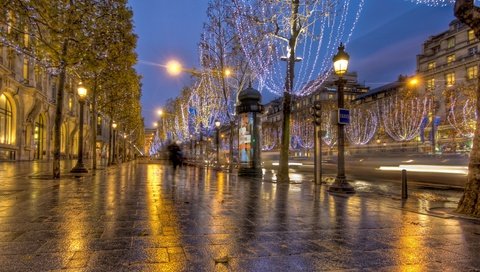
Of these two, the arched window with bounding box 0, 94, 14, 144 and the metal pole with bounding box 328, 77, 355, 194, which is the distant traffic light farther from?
the arched window with bounding box 0, 94, 14, 144

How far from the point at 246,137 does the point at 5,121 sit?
85.3ft

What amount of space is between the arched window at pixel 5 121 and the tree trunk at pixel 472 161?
37221mm

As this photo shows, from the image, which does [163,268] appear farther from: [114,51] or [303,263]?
[114,51]

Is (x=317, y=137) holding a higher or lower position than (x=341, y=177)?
higher

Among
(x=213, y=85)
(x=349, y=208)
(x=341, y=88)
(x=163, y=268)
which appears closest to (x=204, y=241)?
(x=163, y=268)

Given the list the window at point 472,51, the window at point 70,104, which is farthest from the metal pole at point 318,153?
the window at point 472,51

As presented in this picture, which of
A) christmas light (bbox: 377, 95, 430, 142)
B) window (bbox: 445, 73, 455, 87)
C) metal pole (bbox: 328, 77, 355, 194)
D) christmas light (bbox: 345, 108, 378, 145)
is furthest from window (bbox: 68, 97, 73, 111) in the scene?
window (bbox: 445, 73, 455, 87)

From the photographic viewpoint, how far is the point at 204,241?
5551 millimetres

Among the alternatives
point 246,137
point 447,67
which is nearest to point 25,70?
point 246,137

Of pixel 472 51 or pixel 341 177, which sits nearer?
pixel 341 177

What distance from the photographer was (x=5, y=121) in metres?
37.0

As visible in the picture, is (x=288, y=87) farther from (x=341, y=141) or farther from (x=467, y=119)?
(x=467, y=119)

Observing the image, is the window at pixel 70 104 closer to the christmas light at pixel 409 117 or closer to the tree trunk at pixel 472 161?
the christmas light at pixel 409 117

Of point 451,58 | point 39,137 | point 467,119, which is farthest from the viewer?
point 451,58
